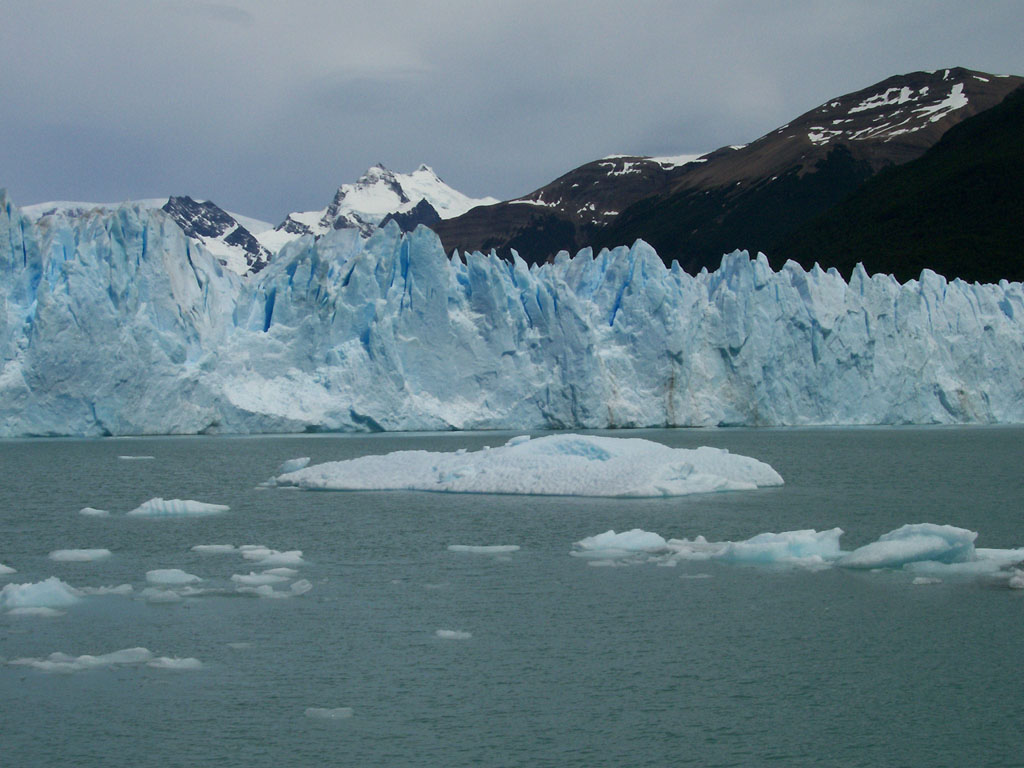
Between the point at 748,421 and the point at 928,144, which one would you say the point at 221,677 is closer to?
the point at 748,421

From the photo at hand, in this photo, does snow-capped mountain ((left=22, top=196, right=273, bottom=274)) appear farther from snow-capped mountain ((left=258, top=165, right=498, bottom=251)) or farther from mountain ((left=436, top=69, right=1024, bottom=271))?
mountain ((left=436, top=69, right=1024, bottom=271))

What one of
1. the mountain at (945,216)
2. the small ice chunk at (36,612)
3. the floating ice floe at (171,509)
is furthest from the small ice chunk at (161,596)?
the mountain at (945,216)

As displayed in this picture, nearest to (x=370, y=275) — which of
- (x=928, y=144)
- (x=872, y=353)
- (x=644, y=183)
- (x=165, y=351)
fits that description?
(x=165, y=351)

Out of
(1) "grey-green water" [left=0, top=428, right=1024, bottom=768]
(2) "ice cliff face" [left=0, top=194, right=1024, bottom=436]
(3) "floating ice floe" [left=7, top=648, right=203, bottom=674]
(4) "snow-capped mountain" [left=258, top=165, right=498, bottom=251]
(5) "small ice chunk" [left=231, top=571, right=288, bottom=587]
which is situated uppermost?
(4) "snow-capped mountain" [left=258, top=165, right=498, bottom=251]

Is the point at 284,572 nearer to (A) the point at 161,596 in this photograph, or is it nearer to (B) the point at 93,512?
(A) the point at 161,596

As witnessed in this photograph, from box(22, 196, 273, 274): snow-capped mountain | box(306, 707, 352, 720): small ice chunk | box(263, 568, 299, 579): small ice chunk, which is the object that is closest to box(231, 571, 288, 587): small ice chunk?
box(263, 568, 299, 579): small ice chunk

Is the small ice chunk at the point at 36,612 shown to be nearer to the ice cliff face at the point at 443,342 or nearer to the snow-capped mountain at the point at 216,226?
the ice cliff face at the point at 443,342

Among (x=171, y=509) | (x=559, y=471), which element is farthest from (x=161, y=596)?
(x=559, y=471)
